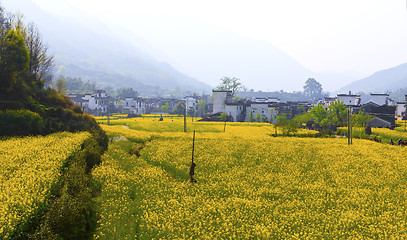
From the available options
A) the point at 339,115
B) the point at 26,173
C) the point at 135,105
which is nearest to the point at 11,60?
the point at 26,173

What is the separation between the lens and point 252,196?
19.1m

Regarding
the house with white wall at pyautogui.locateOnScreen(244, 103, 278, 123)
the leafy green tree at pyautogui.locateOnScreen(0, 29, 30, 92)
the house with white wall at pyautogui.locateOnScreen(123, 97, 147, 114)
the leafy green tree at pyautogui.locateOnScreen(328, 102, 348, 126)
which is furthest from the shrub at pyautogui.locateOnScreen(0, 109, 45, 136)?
the house with white wall at pyautogui.locateOnScreen(123, 97, 147, 114)

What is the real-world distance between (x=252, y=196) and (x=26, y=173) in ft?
50.3

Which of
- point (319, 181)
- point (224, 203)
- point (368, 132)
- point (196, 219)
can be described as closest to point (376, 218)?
point (319, 181)

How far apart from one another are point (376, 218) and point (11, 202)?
20.3m

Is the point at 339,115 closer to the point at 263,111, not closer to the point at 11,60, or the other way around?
the point at 263,111

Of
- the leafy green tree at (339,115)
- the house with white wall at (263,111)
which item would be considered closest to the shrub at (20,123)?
the leafy green tree at (339,115)

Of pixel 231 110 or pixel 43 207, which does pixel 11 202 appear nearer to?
pixel 43 207

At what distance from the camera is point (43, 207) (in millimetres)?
14398

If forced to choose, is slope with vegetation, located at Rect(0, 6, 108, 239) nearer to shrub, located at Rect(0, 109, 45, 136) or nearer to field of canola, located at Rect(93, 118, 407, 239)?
shrub, located at Rect(0, 109, 45, 136)

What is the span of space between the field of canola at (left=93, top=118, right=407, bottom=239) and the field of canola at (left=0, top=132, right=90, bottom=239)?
330cm

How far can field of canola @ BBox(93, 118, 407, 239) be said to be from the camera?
563 inches

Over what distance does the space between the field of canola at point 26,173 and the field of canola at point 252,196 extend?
10.8 ft

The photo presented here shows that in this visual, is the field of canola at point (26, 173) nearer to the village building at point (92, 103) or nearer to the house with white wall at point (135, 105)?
the village building at point (92, 103)
